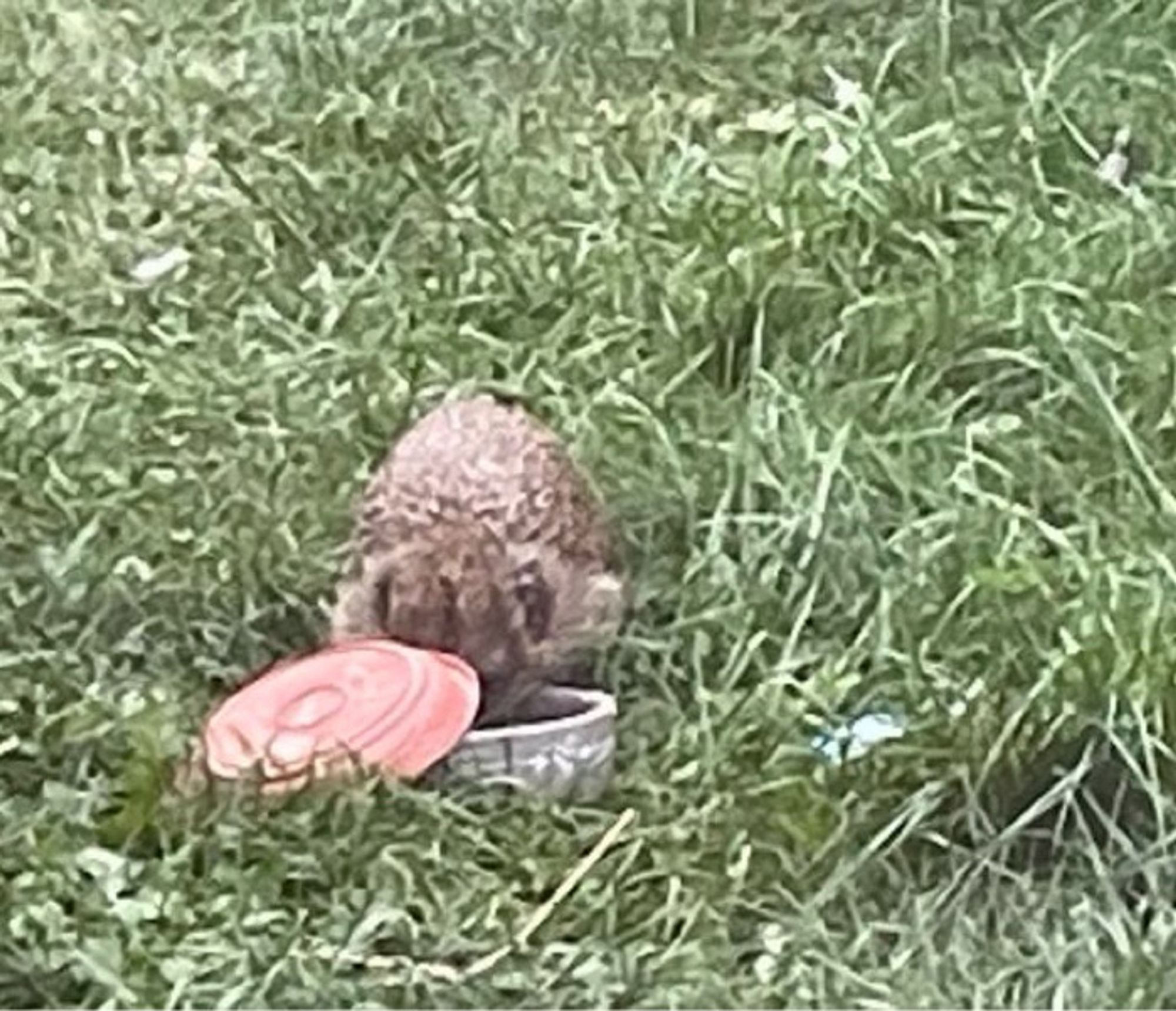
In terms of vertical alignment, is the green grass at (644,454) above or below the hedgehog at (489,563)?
below

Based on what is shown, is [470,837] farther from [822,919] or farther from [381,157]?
[381,157]

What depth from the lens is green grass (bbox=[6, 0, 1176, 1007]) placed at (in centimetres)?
277

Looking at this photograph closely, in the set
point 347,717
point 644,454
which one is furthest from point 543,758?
point 644,454

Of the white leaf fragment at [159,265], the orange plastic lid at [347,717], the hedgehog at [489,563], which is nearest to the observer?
the orange plastic lid at [347,717]

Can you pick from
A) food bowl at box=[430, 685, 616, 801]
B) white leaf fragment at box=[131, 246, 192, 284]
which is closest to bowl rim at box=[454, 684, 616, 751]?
food bowl at box=[430, 685, 616, 801]

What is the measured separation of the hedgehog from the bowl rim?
1.0 inches

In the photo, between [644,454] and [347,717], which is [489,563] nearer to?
[347,717]

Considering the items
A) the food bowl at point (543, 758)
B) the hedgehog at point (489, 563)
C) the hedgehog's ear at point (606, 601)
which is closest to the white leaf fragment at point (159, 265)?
the hedgehog at point (489, 563)

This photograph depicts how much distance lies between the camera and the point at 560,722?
119 inches

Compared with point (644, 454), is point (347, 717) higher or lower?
higher

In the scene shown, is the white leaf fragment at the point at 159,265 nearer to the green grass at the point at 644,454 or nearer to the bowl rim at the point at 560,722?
the green grass at the point at 644,454

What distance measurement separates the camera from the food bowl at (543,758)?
9.70 feet

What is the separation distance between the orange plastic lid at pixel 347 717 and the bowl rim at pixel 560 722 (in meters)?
0.02

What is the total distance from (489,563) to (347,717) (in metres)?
0.25
